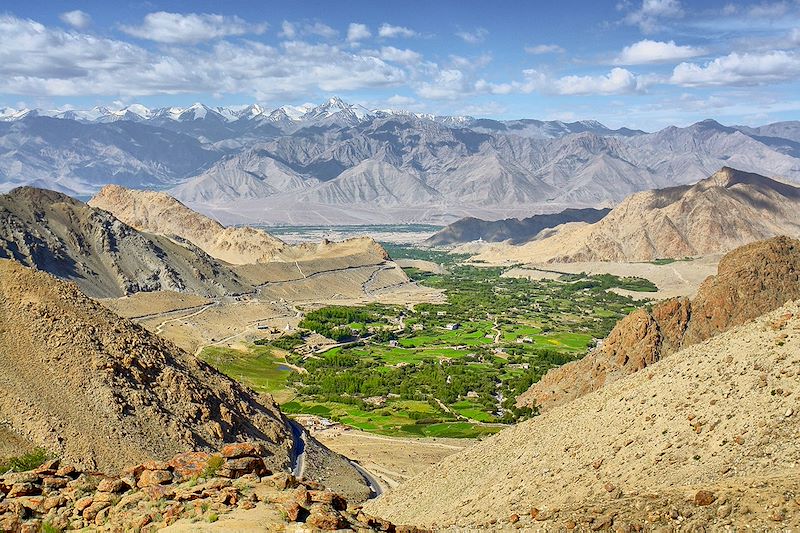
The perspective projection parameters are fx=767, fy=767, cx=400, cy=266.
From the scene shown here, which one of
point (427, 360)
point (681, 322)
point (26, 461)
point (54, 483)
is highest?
point (54, 483)

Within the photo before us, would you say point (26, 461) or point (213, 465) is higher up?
point (213, 465)

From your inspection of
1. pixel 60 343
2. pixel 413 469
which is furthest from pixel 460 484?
pixel 60 343

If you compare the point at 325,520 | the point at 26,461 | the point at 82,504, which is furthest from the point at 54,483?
the point at 26,461

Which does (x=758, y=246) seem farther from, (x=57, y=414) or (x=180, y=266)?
(x=180, y=266)

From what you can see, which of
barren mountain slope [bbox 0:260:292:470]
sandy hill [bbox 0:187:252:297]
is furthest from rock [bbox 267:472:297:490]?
sandy hill [bbox 0:187:252:297]

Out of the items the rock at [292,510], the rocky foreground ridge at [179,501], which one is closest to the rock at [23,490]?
the rocky foreground ridge at [179,501]

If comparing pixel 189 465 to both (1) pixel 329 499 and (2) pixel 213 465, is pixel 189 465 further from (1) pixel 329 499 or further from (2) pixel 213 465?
(1) pixel 329 499

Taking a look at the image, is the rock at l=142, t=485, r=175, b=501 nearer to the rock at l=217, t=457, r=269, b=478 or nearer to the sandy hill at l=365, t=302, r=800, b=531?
the rock at l=217, t=457, r=269, b=478
